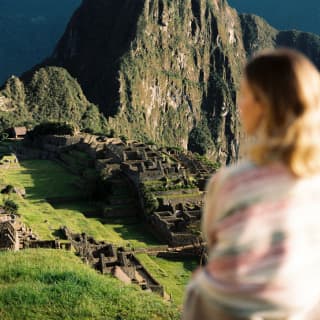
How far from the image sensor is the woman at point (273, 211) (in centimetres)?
272

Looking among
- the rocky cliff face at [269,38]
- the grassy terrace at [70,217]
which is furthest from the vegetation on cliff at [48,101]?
the rocky cliff face at [269,38]

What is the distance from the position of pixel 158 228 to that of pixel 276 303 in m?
28.7

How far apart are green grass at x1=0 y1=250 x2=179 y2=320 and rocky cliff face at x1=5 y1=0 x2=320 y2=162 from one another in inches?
3456

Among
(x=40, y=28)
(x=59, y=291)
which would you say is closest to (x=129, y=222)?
(x=59, y=291)

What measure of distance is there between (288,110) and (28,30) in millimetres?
184401

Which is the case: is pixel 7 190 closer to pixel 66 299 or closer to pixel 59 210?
pixel 59 210

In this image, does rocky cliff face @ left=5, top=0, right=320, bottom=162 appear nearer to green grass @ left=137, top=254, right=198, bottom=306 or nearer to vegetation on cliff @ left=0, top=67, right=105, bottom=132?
vegetation on cliff @ left=0, top=67, right=105, bottom=132

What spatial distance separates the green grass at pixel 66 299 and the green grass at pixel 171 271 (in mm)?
12110

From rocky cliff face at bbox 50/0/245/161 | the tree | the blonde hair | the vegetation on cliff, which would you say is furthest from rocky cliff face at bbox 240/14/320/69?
the blonde hair

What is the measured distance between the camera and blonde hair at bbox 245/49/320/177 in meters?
2.74

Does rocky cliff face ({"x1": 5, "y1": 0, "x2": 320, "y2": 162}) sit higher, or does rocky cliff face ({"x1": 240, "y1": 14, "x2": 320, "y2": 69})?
rocky cliff face ({"x1": 240, "y1": 14, "x2": 320, "y2": 69})

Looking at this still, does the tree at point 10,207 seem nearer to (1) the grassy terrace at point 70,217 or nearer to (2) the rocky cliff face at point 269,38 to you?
(1) the grassy terrace at point 70,217

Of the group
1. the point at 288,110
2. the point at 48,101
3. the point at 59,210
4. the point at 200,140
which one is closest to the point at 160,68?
the point at 200,140

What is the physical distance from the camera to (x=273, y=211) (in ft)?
9.09
